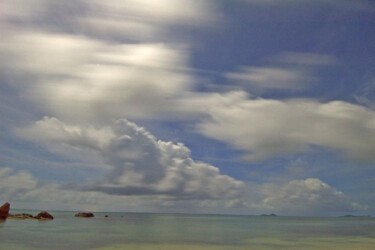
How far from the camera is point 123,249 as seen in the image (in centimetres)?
5528

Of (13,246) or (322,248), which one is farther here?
(322,248)

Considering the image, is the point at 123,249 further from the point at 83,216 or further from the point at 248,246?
the point at 83,216

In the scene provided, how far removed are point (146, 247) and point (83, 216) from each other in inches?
5904

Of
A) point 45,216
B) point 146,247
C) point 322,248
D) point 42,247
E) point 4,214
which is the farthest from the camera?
point 45,216

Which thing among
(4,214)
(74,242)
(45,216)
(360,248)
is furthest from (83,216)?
(360,248)

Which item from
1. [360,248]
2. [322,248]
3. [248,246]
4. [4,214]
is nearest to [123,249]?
[248,246]

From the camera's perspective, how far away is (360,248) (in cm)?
6366

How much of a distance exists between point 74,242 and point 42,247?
23.7 ft

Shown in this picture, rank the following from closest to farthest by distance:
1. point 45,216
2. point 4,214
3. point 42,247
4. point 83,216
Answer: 1. point 42,247
2. point 4,214
3. point 45,216
4. point 83,216

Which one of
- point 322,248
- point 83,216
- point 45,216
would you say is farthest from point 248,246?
point 83,216

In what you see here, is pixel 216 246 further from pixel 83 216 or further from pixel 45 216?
pixel 83 216

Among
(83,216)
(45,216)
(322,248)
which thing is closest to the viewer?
(322,248)

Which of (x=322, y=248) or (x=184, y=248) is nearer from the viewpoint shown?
(x=184, y=248)

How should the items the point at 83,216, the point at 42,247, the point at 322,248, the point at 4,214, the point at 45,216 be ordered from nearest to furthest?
the point at 42,247 < the point at 322,248 < the point at 4,214 < the point at 45,216 < the point at 83,216
